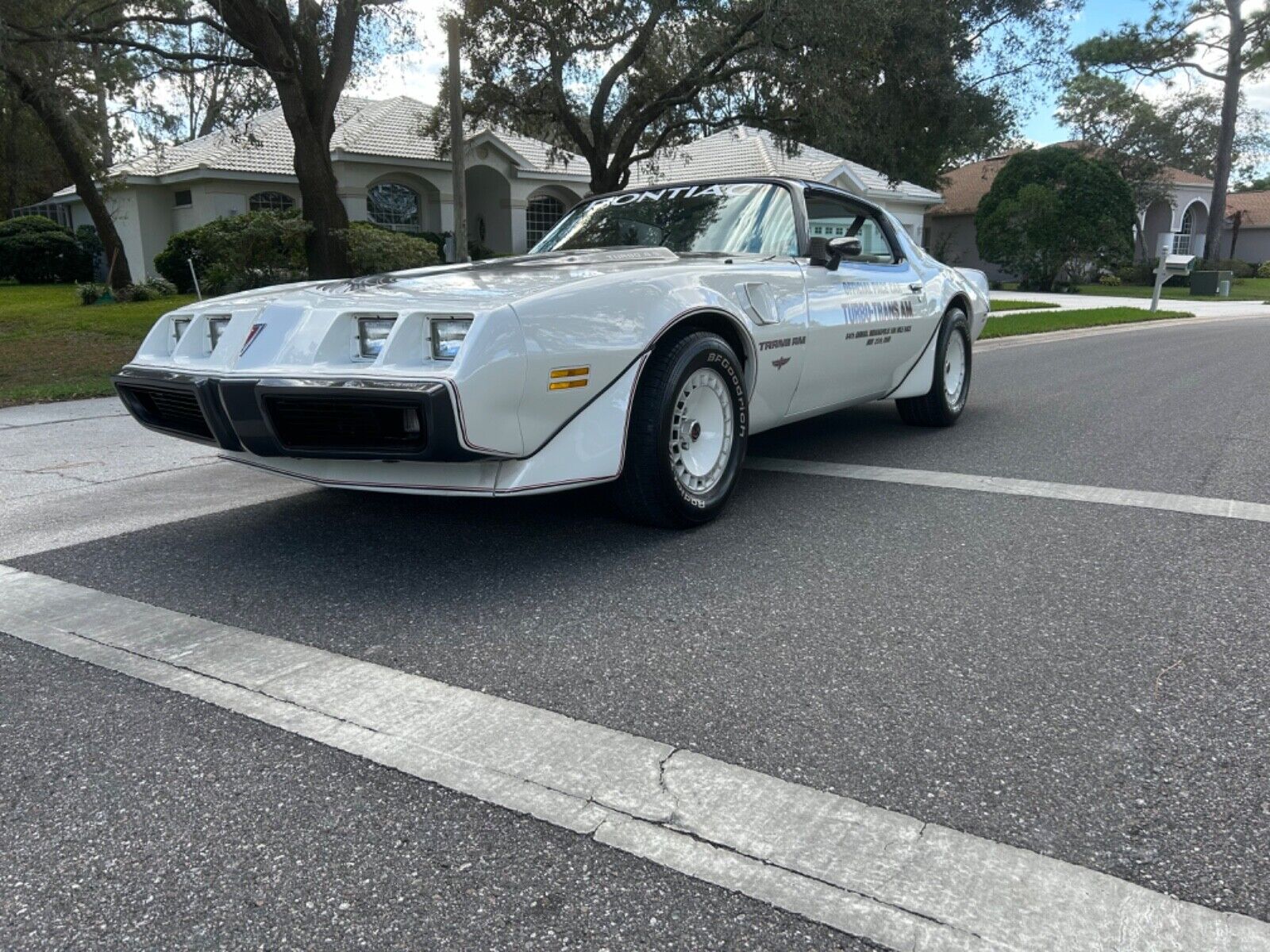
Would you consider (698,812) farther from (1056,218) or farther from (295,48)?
(1056,218)

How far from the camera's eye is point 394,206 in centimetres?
2702

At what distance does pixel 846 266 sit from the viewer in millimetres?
5281

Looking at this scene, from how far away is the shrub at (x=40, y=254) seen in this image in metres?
27.6

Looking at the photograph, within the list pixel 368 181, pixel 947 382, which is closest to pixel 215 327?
pixel 947 382

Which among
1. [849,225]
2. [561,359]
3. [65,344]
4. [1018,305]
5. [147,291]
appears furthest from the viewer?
[1018,305]

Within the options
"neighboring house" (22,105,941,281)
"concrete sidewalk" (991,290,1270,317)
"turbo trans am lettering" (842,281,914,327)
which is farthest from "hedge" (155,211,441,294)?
"concrete sidewalk" (991,290,1270,317)

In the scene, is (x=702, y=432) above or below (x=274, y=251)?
below

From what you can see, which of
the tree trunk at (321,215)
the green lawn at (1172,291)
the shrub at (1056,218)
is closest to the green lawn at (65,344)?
the tree trunk at (321,215)

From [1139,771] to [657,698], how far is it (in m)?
1.20

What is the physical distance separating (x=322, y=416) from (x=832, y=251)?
8.89 feet

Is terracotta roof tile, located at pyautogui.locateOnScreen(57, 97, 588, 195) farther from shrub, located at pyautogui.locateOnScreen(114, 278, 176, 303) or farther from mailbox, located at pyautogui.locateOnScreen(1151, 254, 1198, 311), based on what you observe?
mailbox, located at pyautogui.locateOnScreen(1151, 254, 1198, 311)

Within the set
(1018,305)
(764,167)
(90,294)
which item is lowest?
(1018,305)

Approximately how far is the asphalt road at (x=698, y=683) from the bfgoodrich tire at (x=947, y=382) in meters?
1.55

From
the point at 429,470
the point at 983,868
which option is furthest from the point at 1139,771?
the point at 429,470
